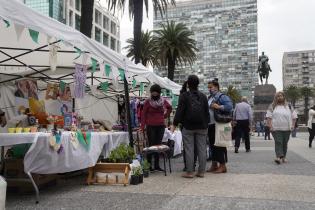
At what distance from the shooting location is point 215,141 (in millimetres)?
8836

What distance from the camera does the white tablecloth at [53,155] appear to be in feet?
19.1

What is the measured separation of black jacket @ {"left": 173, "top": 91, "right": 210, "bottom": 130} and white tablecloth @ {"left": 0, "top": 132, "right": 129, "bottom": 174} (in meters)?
1.59

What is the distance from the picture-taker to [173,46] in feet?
132

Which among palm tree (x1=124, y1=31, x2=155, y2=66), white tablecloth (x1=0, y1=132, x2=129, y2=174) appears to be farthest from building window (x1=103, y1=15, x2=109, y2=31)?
white tablecloth (x1=0, y1=132, x2=129, y2=174)

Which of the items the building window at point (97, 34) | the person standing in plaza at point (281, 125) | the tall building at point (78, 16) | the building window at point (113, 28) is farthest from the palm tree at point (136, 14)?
the building window at point (113, 28)

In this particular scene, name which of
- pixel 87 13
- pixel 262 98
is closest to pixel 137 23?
pixel 87 13

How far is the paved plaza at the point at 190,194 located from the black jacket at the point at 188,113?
3.24 feet

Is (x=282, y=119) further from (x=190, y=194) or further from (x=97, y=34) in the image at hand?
(x=97, y=34)

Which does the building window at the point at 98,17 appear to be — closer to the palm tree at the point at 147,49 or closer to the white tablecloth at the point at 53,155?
the palm tree at the point at 147,49

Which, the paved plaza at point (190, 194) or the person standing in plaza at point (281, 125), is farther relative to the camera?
the person standing in plaza at point (281, 125)

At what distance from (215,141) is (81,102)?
23.5ft

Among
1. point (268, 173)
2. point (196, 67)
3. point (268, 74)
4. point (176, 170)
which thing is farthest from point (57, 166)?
point (196, 67)

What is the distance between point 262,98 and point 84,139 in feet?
122

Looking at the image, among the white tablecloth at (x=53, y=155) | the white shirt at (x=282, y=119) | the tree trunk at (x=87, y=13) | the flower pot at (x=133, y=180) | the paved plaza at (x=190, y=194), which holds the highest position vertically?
the tree trunk at (x=87, y=13)
